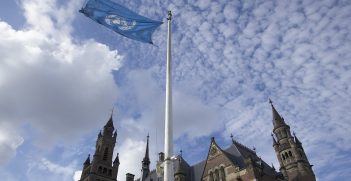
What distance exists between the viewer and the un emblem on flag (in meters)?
18.6

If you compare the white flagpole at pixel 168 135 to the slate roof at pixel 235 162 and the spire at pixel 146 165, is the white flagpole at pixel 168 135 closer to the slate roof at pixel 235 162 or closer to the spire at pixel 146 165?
the slate roof at pixel 235 162

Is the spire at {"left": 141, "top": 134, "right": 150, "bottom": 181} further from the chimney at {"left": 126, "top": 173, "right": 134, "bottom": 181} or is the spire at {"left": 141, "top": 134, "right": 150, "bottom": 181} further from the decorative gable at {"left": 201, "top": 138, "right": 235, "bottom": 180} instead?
the decorative gable at {"left": 201, "top": 138, "right": 235, "bottom": 180}

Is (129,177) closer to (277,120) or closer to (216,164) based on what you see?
(216,164)

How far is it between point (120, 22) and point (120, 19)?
7.9 inches

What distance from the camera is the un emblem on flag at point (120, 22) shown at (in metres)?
18.6

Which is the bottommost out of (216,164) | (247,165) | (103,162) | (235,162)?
(247,165)

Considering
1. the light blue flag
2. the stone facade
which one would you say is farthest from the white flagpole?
the stone facade

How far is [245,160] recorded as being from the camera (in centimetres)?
4194

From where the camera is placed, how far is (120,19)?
738 inches

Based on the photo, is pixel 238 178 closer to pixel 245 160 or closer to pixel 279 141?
pixel 245 160

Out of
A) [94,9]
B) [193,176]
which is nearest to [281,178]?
[193,176]

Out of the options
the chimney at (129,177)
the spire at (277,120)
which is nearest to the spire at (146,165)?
the chimney at (129,177)

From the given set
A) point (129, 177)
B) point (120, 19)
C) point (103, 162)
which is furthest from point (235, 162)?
point (129, 177)

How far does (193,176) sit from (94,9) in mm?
38578
